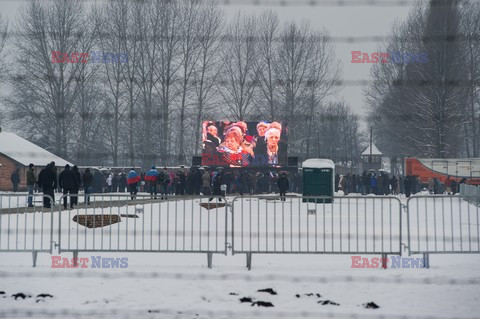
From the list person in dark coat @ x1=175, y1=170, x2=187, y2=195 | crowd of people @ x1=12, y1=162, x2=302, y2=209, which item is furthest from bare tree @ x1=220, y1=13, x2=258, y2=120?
person in dark coat @ x1=175, y1=170, x2=187, y2=195

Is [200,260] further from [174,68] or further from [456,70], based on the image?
[456,70]

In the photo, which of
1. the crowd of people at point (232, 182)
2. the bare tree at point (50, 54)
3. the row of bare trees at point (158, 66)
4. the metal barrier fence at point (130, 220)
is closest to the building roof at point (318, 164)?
the crowd of people at point (232, 182)

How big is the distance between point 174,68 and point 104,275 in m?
2.30

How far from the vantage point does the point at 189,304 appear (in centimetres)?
626

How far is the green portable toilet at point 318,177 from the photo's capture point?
24359 mm

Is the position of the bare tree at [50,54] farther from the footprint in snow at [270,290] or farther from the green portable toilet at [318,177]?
the green portable toilet at [318,177]

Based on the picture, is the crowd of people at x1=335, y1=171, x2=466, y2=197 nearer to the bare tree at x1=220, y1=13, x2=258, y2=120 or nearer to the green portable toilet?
the green portable toilet

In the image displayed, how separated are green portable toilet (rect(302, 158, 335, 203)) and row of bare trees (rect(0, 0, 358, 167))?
16.6 m

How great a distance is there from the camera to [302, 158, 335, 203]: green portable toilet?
2436cm

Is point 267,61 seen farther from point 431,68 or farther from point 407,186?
point 407,186

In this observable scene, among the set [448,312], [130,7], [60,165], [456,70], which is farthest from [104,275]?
[60,165]

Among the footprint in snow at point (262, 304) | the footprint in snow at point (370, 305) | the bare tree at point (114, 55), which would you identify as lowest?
the footprint in snow at point (370, 305)

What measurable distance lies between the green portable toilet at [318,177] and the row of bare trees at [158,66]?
54.4 ft

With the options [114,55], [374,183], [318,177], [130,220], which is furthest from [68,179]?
[374,183]
